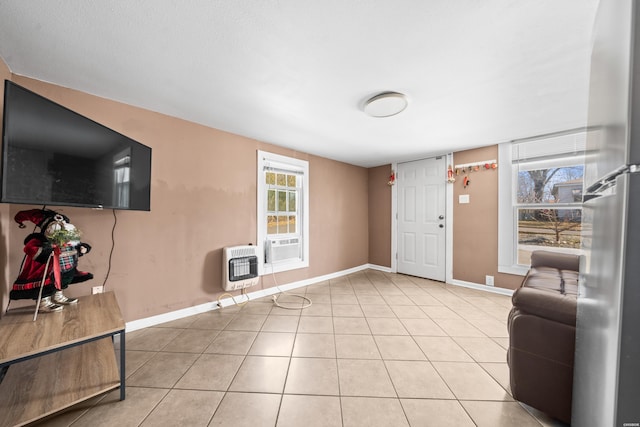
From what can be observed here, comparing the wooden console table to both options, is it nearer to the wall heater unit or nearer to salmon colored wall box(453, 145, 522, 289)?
the wall heater unit

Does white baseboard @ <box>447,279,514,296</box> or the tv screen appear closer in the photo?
the tv screen

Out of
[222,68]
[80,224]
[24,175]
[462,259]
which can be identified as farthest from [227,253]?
[462,259]

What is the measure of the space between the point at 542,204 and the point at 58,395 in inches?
188

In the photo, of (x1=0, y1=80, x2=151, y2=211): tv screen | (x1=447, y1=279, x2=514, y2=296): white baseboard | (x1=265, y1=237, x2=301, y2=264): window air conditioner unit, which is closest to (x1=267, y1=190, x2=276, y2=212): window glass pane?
(x1=265, y1=237, x2=301, y2=264): window air conditioner unit

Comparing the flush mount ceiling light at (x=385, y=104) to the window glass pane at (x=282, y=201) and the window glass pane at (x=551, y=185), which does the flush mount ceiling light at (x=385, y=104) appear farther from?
the window glass pane at (x=551, y=185)

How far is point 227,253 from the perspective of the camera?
2.70m

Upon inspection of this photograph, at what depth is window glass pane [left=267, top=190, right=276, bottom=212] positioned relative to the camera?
331 cm

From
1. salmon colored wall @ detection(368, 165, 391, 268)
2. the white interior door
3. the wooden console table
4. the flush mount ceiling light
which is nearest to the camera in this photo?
the wooden console table

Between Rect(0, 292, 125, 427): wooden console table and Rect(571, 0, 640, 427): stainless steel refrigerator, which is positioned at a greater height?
Rect(571, 0, 640, 427): stainless steel refrigerator

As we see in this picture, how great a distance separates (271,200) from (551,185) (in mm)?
3730

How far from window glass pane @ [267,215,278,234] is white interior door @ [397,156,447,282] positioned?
248 centimetres

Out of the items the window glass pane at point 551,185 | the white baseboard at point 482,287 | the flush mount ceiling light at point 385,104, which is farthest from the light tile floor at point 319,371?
the flush mount ceiling light at point 385,104

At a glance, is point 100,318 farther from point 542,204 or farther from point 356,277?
point 542,204

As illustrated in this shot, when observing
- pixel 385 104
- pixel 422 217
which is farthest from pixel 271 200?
pixel 422 217
